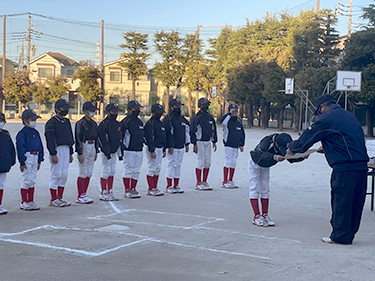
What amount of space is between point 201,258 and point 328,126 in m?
2.74

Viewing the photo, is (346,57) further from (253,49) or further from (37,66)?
(37,66)

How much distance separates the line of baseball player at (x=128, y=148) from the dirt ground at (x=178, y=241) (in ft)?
1.43

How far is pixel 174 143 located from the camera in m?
12.2

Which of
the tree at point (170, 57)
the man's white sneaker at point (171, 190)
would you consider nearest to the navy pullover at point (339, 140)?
the man's white sneaker at point (171, 190)

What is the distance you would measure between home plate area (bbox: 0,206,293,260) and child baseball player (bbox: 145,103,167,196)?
9.23 feet

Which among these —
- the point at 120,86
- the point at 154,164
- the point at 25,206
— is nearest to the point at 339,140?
the point at 154,164

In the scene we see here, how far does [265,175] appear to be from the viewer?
338 inches

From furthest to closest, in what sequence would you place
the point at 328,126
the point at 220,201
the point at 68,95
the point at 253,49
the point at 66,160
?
the point at 68,95 → the point at 253,49 → the point at 220,201 → the point at 66,160 → the point at 328,126

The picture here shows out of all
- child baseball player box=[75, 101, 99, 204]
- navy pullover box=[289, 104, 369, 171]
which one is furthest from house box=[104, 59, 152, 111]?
navy pullover box=[289, 104, 369, 171]

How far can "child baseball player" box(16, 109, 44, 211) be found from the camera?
9445 millimetres

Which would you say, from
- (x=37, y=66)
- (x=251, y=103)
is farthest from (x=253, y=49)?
(x=37, y=66)

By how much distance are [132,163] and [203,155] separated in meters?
2.27

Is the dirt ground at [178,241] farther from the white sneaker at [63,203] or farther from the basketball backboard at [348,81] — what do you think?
the basketball backboard at [348,81]

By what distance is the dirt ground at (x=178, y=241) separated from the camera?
5715mm
